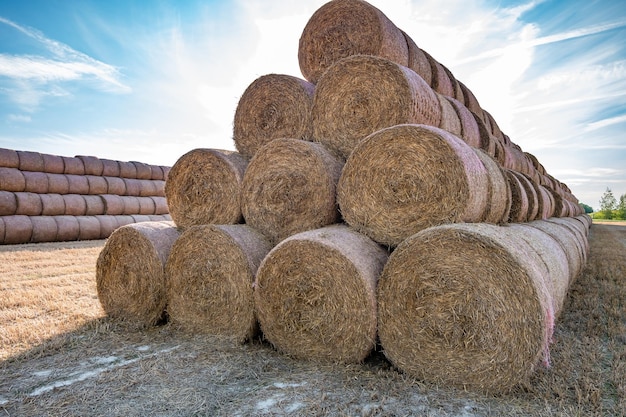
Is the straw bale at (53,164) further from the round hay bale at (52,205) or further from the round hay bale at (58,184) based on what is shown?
the round hay bale at (52,205)

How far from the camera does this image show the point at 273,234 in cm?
379

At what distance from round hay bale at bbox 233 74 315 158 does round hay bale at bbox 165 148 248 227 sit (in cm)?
28

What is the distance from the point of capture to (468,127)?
16.2 feet

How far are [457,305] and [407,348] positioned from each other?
0.42m

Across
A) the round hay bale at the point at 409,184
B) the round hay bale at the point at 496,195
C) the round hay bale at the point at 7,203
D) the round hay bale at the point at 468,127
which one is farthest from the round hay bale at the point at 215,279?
the round hay bale at the point at 7,203

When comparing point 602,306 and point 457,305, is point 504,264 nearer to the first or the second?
point 457,305

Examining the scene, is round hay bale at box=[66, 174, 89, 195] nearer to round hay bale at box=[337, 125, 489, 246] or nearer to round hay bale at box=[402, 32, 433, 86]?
round hay bale at box=[402, 32, 433, 86]

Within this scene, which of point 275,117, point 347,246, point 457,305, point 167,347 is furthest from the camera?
point 275,117

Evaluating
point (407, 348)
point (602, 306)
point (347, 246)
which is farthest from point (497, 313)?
point (602, 306)

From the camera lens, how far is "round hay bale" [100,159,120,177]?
39.5 ft

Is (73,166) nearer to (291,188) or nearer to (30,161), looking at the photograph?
(30,161)

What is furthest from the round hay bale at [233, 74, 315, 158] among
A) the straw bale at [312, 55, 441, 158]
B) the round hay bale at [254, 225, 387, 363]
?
the round hay bale at [254, 225, 387, 363]

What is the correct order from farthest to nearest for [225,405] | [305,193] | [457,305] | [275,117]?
[275,117], [305,193], [457,305], [225,405]

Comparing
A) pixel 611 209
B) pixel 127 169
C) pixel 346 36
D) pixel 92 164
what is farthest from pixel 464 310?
pixel 611 209
